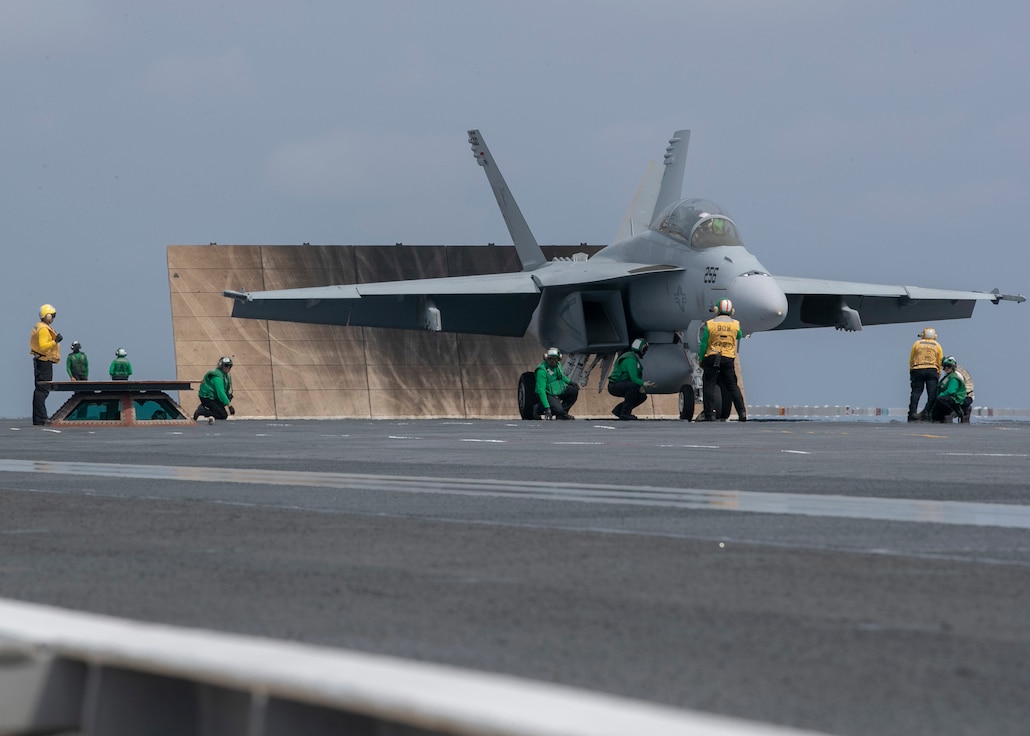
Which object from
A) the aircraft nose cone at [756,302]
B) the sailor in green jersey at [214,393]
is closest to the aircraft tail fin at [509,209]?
the sailor in green jersey at [214,393]

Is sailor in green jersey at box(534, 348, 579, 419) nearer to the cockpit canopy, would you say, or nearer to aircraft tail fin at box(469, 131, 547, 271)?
the cockpit canopy

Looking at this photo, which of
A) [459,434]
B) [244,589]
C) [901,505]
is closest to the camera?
[244,589]

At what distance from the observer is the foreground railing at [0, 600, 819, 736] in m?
2.05

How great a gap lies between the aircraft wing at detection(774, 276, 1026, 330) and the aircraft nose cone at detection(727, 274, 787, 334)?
532 centimetres

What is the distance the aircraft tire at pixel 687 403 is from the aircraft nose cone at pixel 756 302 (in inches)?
56.1

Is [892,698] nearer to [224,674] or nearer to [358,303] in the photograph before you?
[224,674]

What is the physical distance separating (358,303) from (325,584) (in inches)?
1120

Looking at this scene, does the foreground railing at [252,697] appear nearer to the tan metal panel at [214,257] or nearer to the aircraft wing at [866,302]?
the aircraft wing at [866,302]

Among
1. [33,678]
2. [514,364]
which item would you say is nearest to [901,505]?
[33,678]

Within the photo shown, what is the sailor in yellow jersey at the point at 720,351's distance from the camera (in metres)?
23.3

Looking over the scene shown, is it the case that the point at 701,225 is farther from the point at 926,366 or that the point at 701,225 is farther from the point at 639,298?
the point at 926,366

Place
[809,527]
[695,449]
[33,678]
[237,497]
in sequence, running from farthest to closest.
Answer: [695,449], [237,497], [809,527], [33,678]

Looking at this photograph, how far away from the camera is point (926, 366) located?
28312 millimetres

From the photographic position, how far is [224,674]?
2.40 m
